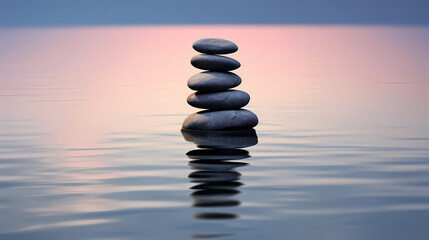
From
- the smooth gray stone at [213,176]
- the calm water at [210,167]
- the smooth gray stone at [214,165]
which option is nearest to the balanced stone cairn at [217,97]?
the calm water at [210,167]

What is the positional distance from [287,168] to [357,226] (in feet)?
11.4

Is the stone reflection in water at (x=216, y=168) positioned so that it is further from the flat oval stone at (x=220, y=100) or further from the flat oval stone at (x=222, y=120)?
the flat oval stone at (x=220, y=100)

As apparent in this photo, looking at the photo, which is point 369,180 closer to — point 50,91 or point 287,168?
point 287,168

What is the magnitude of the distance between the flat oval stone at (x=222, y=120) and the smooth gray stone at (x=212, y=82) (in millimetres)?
499

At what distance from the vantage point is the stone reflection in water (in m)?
9.67

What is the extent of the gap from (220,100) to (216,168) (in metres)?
4.26

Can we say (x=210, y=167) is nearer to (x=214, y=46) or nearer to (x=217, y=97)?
(x=217, y=97)

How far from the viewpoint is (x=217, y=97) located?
16172mm

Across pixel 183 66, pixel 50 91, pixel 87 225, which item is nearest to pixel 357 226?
pixel 87 225

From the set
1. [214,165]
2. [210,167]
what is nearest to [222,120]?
[214,165]

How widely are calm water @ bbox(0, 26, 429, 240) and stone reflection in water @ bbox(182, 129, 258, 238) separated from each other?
0.12 ft

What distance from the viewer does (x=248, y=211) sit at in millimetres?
9461

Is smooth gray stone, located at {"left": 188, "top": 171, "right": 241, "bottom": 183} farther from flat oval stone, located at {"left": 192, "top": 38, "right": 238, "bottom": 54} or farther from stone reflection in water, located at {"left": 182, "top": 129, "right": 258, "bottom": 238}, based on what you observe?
flat oval stone, located at {"left": 192, "top": 38, "right": 238, "bottom": 54}

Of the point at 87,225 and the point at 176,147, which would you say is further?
the point at 176,147
